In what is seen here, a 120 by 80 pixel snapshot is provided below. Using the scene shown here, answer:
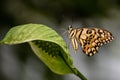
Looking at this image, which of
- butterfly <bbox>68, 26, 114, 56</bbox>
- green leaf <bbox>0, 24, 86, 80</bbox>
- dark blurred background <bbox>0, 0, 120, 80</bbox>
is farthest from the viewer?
dark blurred background <bbox>0, 0, 120, 80</bbox>

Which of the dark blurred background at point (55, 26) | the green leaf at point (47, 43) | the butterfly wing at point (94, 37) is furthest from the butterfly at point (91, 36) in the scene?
the dark blurred background at point (55, 26)

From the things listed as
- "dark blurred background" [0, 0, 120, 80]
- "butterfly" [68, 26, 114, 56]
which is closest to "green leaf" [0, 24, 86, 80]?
"butterfly" [68, 26, 114, 56]

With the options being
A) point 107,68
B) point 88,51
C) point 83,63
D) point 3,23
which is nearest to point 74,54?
point 83,63

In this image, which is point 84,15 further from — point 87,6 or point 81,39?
point 81,39

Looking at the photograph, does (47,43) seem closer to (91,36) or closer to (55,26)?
(91,36)

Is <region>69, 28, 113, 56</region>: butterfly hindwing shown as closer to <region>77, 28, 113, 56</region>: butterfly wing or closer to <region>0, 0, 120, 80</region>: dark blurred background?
<region>77, 28, 113, 56</region>: butterfly wing

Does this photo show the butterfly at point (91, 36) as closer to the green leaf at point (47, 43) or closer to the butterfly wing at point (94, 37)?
the butterfly wing at point (94, 37)
